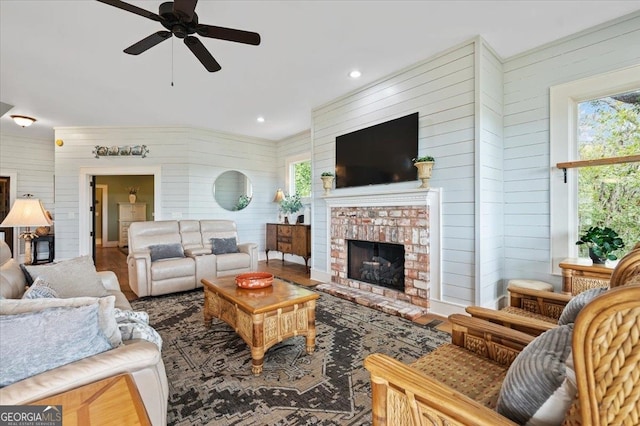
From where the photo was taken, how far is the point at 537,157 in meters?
3.14

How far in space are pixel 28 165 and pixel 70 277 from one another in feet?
22.2

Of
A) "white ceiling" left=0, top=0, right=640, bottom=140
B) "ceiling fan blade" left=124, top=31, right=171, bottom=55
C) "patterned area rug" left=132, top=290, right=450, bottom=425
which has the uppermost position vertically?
"white ceiling" left=0, top=0, right=640, bottom=140

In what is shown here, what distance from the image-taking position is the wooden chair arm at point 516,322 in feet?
4.93

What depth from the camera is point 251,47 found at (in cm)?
317

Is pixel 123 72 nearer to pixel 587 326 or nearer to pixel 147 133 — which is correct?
pixel 147 133

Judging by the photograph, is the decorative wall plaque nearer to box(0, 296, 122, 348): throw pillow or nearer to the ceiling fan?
the ceiling fan

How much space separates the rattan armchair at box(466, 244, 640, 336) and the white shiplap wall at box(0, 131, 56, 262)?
29.6 feet

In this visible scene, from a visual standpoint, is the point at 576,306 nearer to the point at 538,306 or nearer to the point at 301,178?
the point at 538,306

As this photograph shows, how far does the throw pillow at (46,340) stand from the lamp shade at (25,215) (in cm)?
278

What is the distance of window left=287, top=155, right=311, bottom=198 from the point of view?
651 cm

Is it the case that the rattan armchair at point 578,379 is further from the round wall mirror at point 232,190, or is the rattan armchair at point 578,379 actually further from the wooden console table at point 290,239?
the round wall mirror at point 232,190

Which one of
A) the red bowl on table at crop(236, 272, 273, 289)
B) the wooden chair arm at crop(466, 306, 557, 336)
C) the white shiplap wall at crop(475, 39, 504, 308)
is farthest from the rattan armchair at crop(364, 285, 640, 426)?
the white shiplap wall at crop(475, 39, 504, 308)

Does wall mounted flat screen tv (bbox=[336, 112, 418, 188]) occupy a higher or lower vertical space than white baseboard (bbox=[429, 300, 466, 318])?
higher

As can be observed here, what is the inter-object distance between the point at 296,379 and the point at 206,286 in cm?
137
